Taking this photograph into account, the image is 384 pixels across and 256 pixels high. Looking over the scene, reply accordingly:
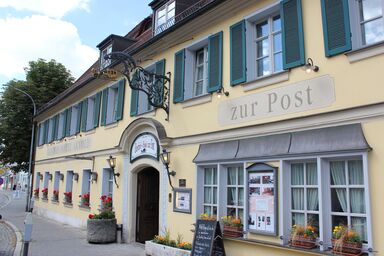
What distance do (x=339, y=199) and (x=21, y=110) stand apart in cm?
2484

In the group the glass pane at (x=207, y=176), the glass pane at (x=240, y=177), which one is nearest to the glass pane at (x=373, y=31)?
the glass pane at (x=240, y=177)

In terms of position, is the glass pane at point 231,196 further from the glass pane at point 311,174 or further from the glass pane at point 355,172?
the glass pane at point 355,172

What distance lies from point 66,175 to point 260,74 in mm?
13604

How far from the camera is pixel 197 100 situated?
10.0 meters

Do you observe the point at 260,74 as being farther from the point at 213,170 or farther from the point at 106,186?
the point at 106,186

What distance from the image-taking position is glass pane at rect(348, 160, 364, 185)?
20.8 ft

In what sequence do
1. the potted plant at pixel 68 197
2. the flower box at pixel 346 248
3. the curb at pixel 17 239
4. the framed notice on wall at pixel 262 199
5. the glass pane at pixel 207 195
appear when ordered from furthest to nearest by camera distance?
the potted plant at pixel 68 197 → the curb at pixel 17 239 → the glass pane at pixel 207 195 → the framed notice on wall at pixel 262 199 → the flower box at pixel 346 248

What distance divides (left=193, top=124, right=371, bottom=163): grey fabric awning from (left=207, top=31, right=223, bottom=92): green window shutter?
4.67ft

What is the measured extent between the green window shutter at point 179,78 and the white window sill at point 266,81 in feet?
8.28

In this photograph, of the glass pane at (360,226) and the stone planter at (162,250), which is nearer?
the glass pane at (360,226)

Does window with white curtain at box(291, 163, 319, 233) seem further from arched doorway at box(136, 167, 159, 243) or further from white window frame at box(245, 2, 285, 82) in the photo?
arched doorway at box(136, 167, 159, 243)

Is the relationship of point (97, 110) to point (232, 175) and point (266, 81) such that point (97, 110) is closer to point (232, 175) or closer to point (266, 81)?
point (232, 175)

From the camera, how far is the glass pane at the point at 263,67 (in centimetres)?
842

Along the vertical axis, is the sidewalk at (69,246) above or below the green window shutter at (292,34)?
below
